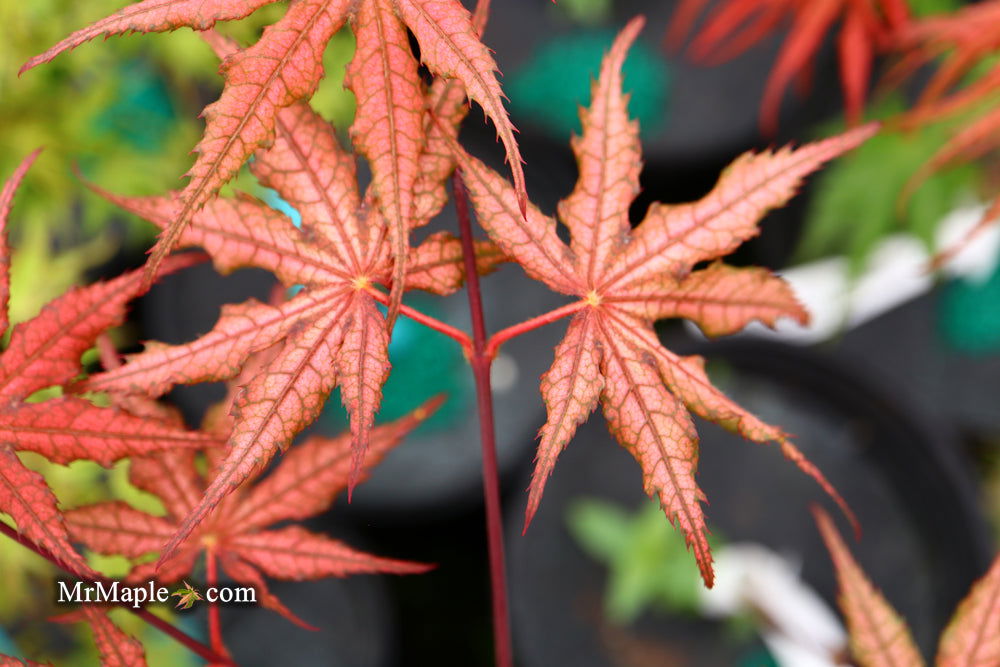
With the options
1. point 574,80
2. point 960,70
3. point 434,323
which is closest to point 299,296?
point 434,323

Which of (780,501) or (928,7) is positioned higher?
(928,7)

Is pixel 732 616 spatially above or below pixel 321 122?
below

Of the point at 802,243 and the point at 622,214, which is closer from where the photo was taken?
the point at 622,214

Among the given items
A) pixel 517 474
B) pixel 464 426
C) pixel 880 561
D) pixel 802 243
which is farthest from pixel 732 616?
pixel 802 243

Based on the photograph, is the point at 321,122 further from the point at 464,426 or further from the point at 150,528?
the point at 464,426

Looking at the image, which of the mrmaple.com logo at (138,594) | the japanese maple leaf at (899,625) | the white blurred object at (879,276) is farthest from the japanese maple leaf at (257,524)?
the white blurred object at (879,276)

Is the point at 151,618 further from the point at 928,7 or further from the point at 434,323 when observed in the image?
the point at 928,7

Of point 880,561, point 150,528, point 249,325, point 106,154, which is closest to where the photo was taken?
point 249,325
